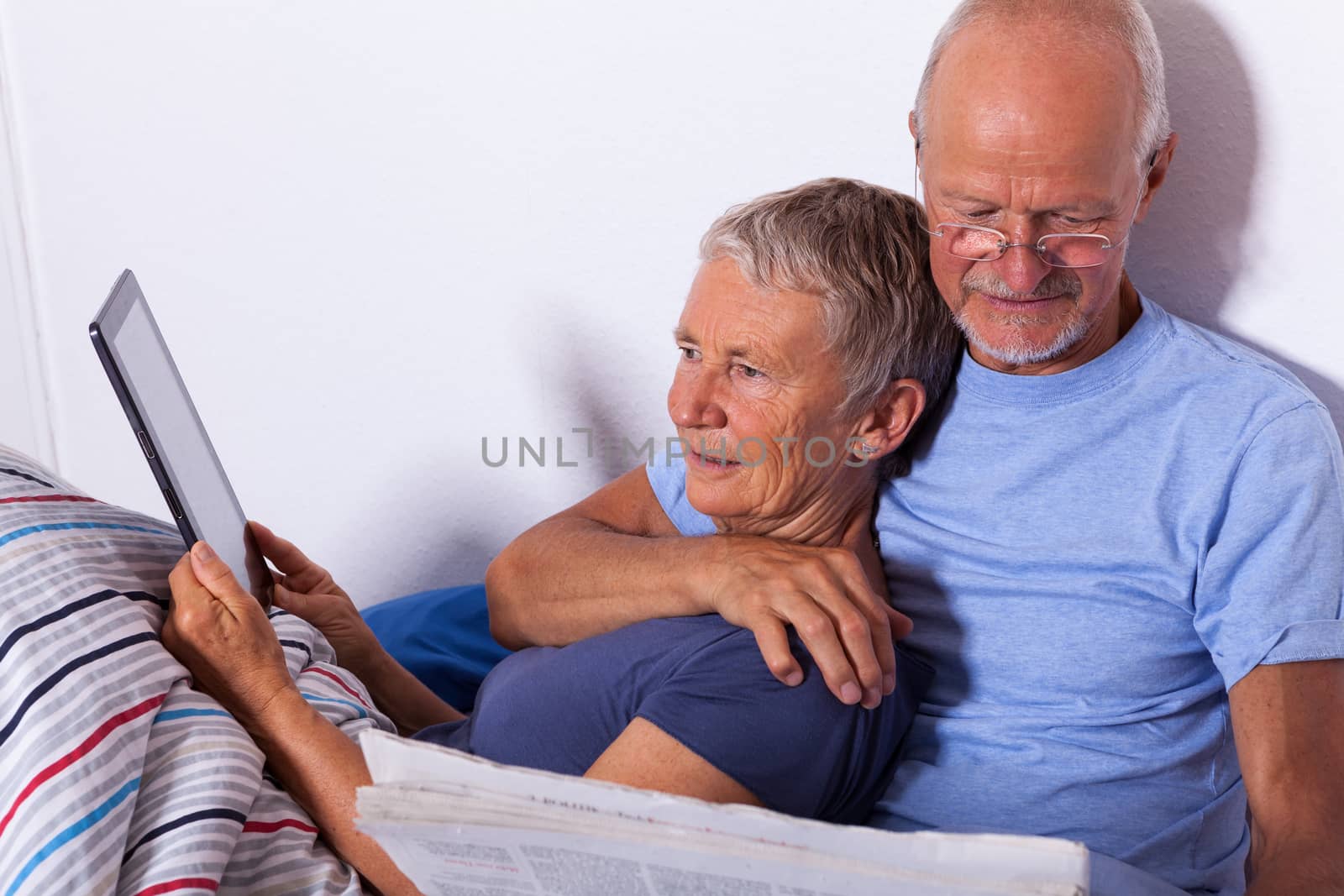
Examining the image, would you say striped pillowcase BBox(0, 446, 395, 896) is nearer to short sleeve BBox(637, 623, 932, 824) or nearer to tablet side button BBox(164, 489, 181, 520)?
tablet side button BBox(164, 489, 181, 520)

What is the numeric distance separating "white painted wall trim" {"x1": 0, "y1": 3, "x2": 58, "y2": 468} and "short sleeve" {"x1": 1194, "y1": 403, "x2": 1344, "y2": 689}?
217cm

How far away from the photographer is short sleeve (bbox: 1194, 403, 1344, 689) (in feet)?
4.23

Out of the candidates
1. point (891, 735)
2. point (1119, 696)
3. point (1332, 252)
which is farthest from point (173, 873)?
point (1332, 252)

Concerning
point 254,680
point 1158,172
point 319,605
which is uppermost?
point 1158,172

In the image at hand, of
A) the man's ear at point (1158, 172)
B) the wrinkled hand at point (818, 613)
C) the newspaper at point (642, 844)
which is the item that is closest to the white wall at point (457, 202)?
the man's ear at point (1158, 172)

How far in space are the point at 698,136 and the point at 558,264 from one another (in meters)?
0.32

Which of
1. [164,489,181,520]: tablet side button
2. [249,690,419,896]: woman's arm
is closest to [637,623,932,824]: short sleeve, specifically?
[249,690,419,896]: woman's arm

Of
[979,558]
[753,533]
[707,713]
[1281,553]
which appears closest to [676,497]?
[753,533]

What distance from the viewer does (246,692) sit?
137cm

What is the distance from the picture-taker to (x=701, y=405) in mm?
1470

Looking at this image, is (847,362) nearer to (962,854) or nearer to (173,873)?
(962,854)

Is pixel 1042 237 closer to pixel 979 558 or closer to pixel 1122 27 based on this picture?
pixel 1122 27

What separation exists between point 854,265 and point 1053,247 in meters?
0.21

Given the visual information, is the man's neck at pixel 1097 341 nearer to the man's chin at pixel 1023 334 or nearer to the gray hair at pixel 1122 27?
→ the man's chin at pixel 1023 334
